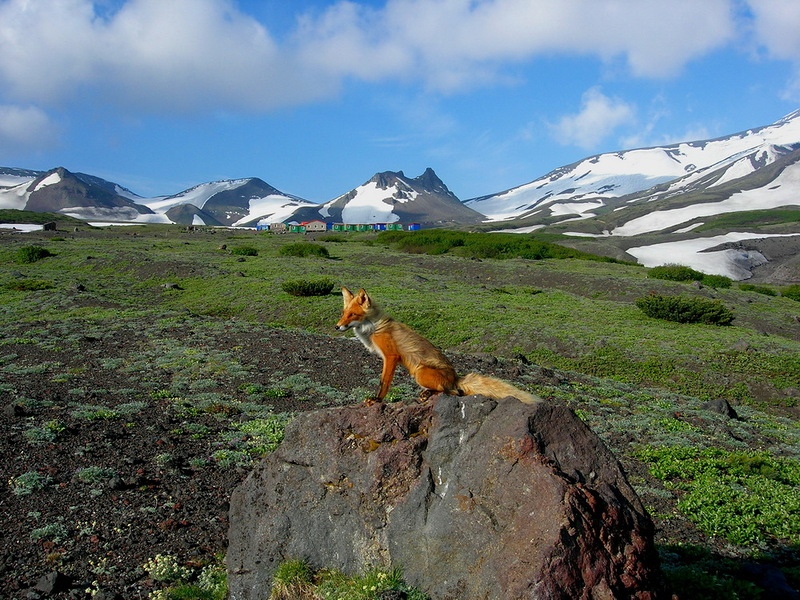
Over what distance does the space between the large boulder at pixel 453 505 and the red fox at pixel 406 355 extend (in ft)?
1.19

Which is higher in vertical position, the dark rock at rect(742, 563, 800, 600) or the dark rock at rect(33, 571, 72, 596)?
the dark rock at rect(33, 571, 72, 596)

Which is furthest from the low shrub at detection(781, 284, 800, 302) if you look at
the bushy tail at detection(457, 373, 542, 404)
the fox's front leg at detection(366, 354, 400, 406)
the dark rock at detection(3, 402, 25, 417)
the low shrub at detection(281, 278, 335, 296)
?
the dark rock at detection(3, 402, 25, 417)

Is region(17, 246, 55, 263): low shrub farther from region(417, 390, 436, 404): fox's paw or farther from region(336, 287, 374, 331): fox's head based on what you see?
region(417, 390, 436, 404): fox's paw

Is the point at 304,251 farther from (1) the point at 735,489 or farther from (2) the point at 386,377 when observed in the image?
(2) the point at 386,377

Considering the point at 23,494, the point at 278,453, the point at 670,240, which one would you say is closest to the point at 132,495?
the point at 23,494

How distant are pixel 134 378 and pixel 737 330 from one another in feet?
78.4

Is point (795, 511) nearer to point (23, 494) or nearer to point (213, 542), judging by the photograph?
point (213, 542)

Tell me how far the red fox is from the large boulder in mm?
364

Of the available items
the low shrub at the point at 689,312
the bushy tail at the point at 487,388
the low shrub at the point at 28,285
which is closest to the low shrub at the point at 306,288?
the low shrub at the point at 28,285

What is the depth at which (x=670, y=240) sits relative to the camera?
8600 cm

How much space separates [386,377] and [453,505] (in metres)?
1.49

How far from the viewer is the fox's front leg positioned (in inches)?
255

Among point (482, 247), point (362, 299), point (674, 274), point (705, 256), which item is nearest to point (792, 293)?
point (674, 274)

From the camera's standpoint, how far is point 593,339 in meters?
23.4
